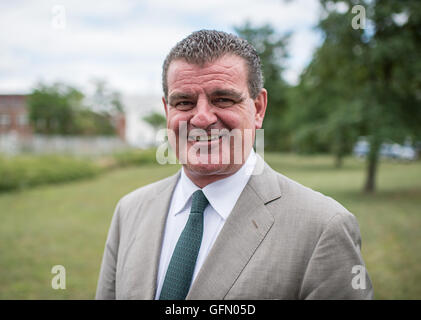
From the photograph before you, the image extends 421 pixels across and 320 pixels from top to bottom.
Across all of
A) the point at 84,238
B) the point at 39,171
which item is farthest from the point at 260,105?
the point at 39,171

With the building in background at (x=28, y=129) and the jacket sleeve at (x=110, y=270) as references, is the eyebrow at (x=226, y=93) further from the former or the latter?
the building in background at (x=28, y=129)

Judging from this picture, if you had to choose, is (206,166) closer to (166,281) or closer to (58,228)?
(166,281)

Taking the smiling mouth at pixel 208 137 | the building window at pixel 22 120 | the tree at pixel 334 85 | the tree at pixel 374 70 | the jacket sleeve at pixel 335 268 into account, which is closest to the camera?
the jacket sleeve at pixel 335 268

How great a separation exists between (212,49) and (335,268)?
116 centimetres

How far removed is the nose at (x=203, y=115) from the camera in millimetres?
1676

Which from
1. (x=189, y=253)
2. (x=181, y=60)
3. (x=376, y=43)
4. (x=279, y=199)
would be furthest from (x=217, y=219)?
(x=376, y=43)

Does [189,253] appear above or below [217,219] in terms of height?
below

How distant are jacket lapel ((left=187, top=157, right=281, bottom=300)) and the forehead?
1.81 feet

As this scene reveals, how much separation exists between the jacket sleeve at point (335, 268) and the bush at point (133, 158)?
25356mm

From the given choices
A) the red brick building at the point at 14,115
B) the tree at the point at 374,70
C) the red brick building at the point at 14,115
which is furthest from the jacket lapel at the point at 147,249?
the red brick building at the point at 14,115

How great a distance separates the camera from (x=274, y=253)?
63.4 inches

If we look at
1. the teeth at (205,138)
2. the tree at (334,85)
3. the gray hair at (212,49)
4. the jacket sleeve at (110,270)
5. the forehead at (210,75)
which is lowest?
the jacket sleeve at (110,270)
